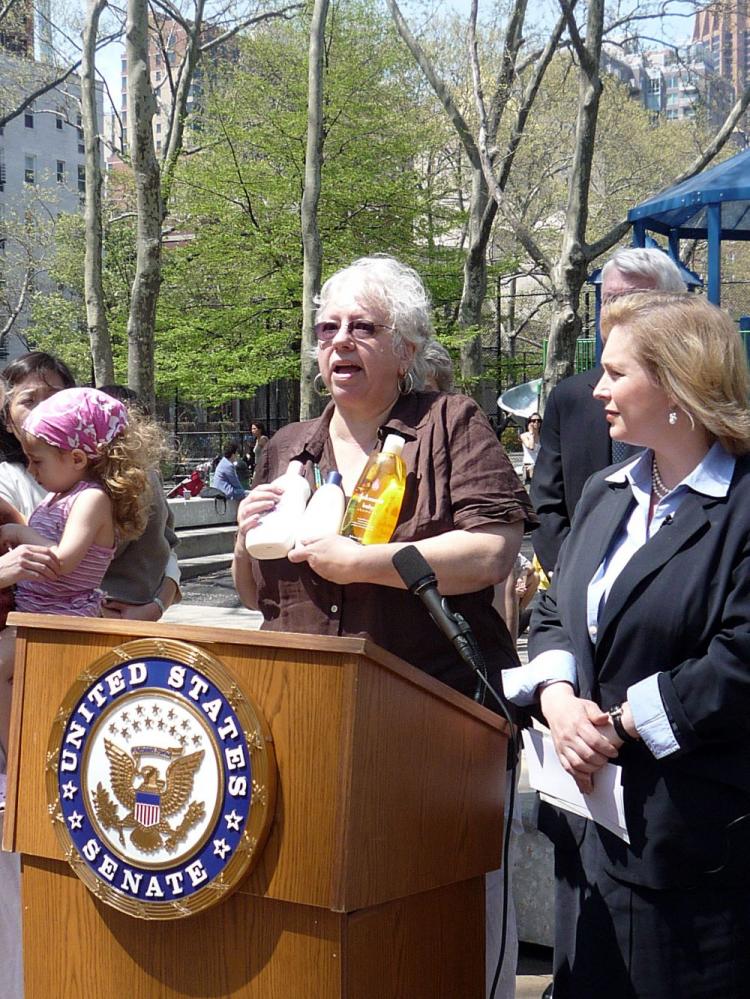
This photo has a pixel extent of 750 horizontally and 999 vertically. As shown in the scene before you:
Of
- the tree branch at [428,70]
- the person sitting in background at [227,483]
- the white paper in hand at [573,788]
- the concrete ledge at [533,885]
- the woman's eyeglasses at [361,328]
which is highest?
the tree branch at [428,70]

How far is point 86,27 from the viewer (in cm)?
1944

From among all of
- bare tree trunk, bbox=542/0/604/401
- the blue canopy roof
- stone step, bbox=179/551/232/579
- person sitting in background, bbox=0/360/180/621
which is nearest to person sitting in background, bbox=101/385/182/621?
person sitting in background, bbox=0/360/180/621

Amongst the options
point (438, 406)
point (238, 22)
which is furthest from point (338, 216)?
point (438, 406)

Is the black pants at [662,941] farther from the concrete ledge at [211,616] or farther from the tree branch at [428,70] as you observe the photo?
the tree branch at [428,70]

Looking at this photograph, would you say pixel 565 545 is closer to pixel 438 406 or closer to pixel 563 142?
pixel 438 406

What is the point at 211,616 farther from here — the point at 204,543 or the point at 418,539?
the point at 418,539

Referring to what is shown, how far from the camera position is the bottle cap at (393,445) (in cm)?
293

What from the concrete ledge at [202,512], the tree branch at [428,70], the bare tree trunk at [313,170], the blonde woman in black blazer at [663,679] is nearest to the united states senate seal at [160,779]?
the blonde woman in black blazer at [663,679]

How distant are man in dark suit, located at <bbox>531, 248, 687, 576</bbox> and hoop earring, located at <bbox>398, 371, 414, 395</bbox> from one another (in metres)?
1.02

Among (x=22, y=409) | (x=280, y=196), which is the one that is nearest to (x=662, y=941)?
(x=22, y=409)

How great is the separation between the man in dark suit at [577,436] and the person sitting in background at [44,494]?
1.39 m

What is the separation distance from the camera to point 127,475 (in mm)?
3689

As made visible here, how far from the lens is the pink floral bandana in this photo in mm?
3600

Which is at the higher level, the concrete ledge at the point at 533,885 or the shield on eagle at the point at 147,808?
the shield on eagle at the point at 147,808
